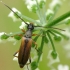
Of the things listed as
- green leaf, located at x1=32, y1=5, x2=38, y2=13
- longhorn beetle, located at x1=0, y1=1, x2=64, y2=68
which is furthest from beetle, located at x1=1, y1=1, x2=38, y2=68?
green leaf, located at x1=32, y1=5, x2=38, y2=13

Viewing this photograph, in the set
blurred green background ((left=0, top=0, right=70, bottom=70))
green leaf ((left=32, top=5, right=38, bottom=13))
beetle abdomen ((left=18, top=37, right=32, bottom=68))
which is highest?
blurred green background ((left=0, top=0, right=70, bottom=70))

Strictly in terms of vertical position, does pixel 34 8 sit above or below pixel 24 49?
above

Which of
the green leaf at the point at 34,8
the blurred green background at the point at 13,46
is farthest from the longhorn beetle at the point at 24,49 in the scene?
the blurred green background at the point at 13,46

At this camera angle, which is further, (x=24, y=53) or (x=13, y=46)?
(x=13, y=46)

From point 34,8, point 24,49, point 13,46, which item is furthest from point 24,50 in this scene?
point 13,46

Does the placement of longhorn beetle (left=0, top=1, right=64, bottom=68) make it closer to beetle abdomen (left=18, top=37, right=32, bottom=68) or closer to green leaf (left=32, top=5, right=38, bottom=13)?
beetle abdomen (left=18, top=37, right=32, bottom=68)

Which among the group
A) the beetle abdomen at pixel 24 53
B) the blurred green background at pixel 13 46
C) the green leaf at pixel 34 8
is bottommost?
the beetle abdomen at pixel 24 53

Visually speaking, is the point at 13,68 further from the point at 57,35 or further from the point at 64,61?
the point at 57,35

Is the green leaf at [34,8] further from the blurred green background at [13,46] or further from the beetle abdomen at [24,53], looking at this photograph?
the blurred green background at [13,46]

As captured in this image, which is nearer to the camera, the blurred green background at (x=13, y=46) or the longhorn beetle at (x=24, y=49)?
the longhorn beetle at (x=24, y=49)

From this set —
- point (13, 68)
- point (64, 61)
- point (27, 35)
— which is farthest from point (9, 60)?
point (27, 35)

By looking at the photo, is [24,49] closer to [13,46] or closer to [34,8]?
[34,8]
